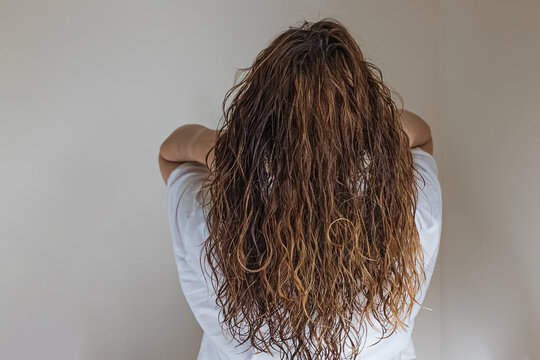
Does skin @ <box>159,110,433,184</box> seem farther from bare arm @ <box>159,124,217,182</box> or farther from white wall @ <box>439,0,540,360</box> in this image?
white wall @ <box>439,0,540,360</box>

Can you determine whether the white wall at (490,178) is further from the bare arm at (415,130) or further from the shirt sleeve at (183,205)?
the shirt sleeve at (183,205)

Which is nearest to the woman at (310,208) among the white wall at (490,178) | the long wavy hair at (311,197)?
the long wavy hair at (311,197)

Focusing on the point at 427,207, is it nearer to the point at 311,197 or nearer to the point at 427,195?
the point at 427,195

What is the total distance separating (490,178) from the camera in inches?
46.9

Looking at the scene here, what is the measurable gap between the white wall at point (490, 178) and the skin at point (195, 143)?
25 cm

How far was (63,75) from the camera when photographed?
126 centimetres

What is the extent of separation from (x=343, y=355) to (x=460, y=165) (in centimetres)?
72

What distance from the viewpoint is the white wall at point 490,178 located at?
1051 mm

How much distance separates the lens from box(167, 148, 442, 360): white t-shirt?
2.70 ft

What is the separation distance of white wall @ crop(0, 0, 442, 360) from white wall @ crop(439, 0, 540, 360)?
1cm

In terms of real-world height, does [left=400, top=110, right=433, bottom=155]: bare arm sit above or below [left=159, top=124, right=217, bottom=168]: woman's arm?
below

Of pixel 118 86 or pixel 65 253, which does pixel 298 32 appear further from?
pixel 65 253

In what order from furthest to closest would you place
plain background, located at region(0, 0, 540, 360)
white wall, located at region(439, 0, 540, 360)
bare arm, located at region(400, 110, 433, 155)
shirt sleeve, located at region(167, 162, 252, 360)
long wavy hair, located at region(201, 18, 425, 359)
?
plain background, located at region(0, 0, 540, 360) < white wall, located at region(439, 0, 540, 360) < bare arm, located at region(400, 110, 433, 155) < shirt sleeve, located at region(167, 162, 252, 360) < long wavy hair, located at region(201, 18, 425, 359)

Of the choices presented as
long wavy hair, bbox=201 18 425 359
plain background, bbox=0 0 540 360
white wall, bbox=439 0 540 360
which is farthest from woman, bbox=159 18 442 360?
plain background, bbox=0 0 540 360
